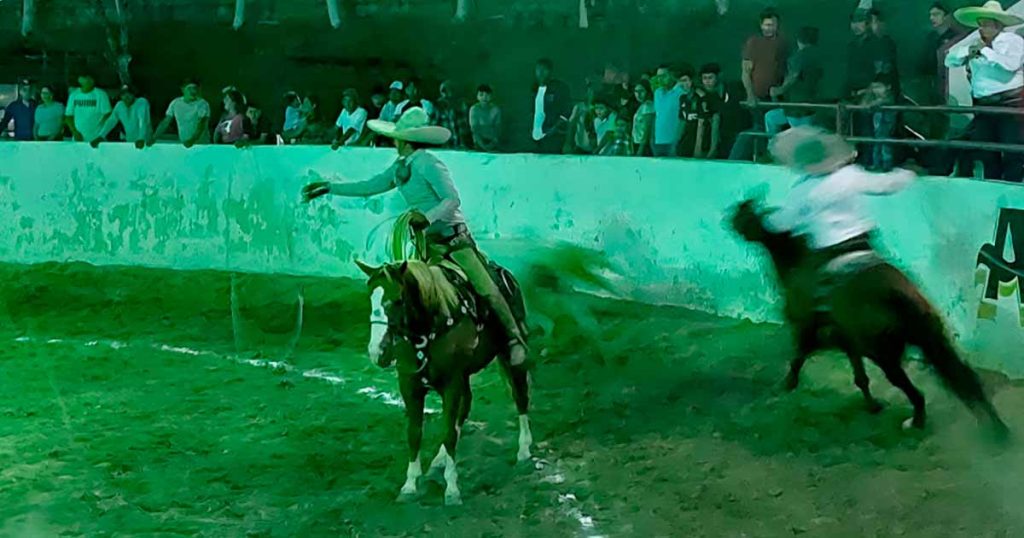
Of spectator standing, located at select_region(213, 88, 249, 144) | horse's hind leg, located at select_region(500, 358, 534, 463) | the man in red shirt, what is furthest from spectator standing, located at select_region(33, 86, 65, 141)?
the man in red shirt

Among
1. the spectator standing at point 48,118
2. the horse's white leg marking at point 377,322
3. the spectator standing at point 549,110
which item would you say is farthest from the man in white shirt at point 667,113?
the spectator standing at point 48,118

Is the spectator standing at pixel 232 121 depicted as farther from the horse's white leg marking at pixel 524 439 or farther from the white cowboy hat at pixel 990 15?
the white cowboy hat at pixel 990 15

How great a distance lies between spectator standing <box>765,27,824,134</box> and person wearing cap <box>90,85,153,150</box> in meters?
1.91

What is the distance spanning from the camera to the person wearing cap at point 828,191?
10.5ft

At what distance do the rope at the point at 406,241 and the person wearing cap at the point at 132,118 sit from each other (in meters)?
1.03

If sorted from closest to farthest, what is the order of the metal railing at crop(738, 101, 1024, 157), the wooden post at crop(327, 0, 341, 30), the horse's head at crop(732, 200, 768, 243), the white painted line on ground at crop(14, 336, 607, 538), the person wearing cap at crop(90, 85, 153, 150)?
1. the metal railing at crop(738, 101, 1024, 157)
2. the horse's head at crop(732, 200, 768, 243)
3. the white painted line on ground at crop(14, 336, 607, 538)
4. the wooden post at crop(327, 0, 341, 30)
5. the person wearing cap at crop(90, 85, 153, 150)

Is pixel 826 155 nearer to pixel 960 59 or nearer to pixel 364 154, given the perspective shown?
pixel 960 59

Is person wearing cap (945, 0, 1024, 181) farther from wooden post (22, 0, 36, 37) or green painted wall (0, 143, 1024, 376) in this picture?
wooden post (22, 0, 36, 37)

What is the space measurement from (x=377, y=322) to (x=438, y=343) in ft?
0.63

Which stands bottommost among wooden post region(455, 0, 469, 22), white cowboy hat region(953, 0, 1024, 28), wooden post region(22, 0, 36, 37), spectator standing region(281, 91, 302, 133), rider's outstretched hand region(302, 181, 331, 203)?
rider's outstretched hand region(302, 181, 331, 203)

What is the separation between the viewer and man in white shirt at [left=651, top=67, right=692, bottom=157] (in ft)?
11.4

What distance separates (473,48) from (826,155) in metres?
1.03

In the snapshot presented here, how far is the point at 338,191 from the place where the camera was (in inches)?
139

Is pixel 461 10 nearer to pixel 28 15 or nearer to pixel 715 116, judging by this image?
pixel 715 116
